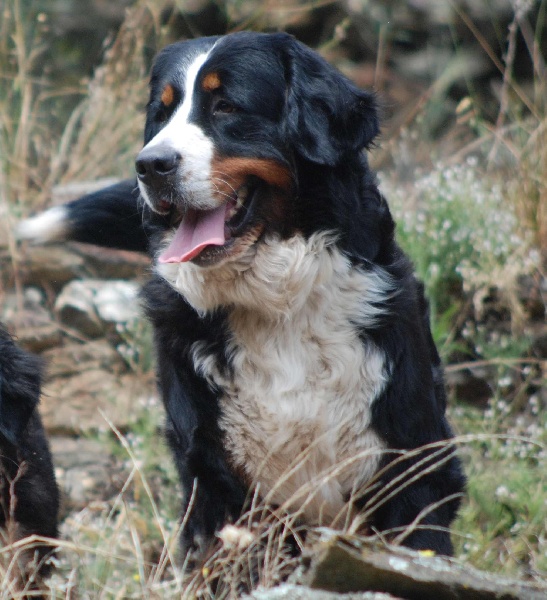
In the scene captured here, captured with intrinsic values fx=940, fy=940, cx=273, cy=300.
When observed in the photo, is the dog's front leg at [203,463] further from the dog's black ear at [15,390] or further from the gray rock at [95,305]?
the gray rock at [95,305]

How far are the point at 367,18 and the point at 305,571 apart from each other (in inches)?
262

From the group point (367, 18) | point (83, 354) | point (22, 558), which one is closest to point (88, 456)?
point (83, 354)

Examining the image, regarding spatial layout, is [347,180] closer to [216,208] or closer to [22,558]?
[216,208]

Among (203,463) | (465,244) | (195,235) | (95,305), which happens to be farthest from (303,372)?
(95,305)

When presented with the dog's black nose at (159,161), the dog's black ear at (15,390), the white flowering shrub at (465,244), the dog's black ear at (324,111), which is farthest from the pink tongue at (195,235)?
the white flowering shrub at (465,244)

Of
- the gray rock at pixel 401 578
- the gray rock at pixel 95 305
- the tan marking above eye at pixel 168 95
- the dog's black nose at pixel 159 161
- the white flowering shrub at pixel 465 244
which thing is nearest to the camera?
the gray rock at pixel 401 578

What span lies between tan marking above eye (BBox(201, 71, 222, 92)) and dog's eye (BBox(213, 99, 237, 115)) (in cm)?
5

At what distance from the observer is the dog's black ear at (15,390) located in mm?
2812

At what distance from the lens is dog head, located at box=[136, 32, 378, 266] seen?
9.18 feet

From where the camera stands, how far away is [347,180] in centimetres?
298

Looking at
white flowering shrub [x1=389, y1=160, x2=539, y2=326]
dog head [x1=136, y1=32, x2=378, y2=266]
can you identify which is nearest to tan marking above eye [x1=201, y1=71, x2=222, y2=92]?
dog head [x1=136, y1=32, x2=378, y2=266]

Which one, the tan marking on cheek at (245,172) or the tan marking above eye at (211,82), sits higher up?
the tan marking above eye at (211,82)

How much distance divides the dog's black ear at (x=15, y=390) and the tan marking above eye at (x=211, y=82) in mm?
995

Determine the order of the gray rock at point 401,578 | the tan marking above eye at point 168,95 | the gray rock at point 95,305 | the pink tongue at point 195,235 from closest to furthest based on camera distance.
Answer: the gray rock at point 401,578 → the pink tongue at point 195,235 → the tan marking above eye at point 168,95 → the gray rock at point 95,305
